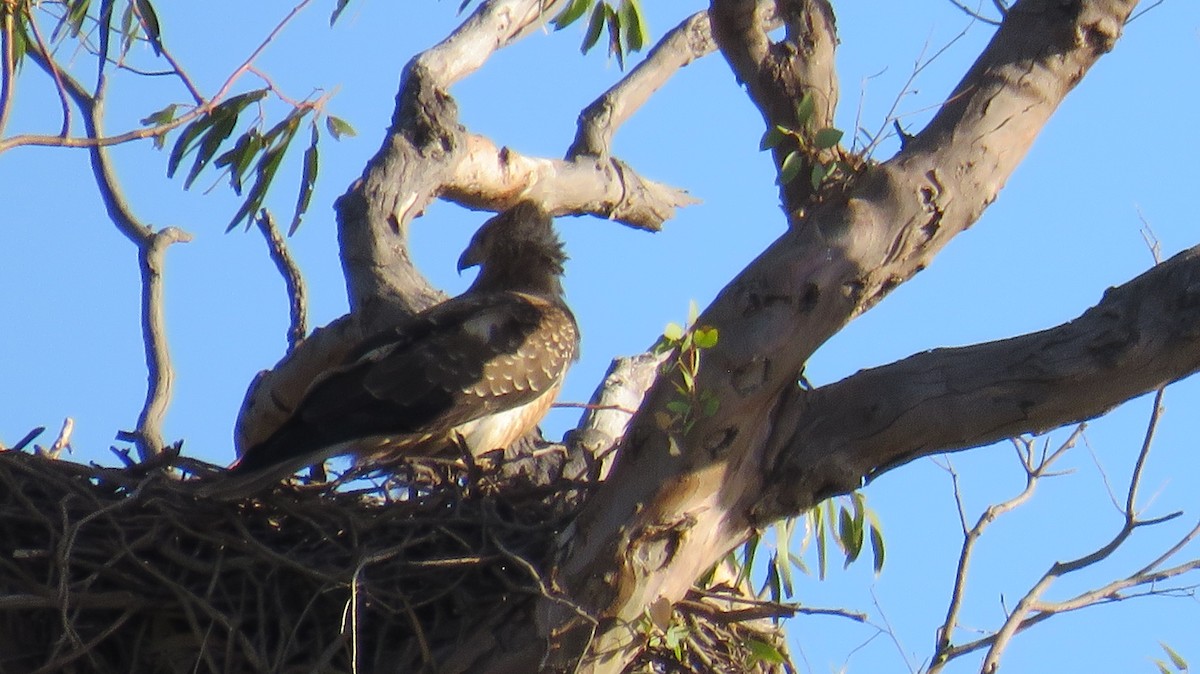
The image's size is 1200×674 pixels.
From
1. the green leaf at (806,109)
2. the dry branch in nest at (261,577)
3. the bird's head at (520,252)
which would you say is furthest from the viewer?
the bird's head at (520,252)

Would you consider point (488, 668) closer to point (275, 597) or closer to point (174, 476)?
point (275, 597)

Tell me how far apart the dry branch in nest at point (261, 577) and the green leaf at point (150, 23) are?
215cm

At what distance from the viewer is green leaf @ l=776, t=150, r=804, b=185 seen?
3.97 m

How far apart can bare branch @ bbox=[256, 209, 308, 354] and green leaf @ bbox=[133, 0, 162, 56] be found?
0.80 meters

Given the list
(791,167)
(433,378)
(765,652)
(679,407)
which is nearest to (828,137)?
(791,167)

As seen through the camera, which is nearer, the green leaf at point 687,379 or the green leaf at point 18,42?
the green leaf at point 687,379

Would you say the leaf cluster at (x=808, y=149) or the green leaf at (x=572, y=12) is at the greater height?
the green leaf at (x=572, y=12)

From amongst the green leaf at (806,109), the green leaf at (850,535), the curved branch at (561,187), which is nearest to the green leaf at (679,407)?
the green leaf at (806,109)

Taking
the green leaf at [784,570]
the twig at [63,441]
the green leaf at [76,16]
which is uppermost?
the green leaf at [76,16]

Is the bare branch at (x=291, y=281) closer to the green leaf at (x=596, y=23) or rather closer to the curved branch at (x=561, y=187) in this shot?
the curved branch at (x=561, y=187)

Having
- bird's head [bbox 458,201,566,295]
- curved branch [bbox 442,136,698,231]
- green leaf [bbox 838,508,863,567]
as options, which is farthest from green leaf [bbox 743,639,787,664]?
curved branch [bbox 442,136,698,231]

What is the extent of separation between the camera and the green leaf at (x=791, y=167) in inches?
156

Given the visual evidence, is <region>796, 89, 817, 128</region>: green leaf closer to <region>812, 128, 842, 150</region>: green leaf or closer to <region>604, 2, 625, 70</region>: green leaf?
<region>812, 128, 842, 150</region>: green leaf

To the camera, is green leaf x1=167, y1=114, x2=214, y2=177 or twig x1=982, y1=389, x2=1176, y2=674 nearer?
twig x1=982, y1=389, x2=1176, y2=674
